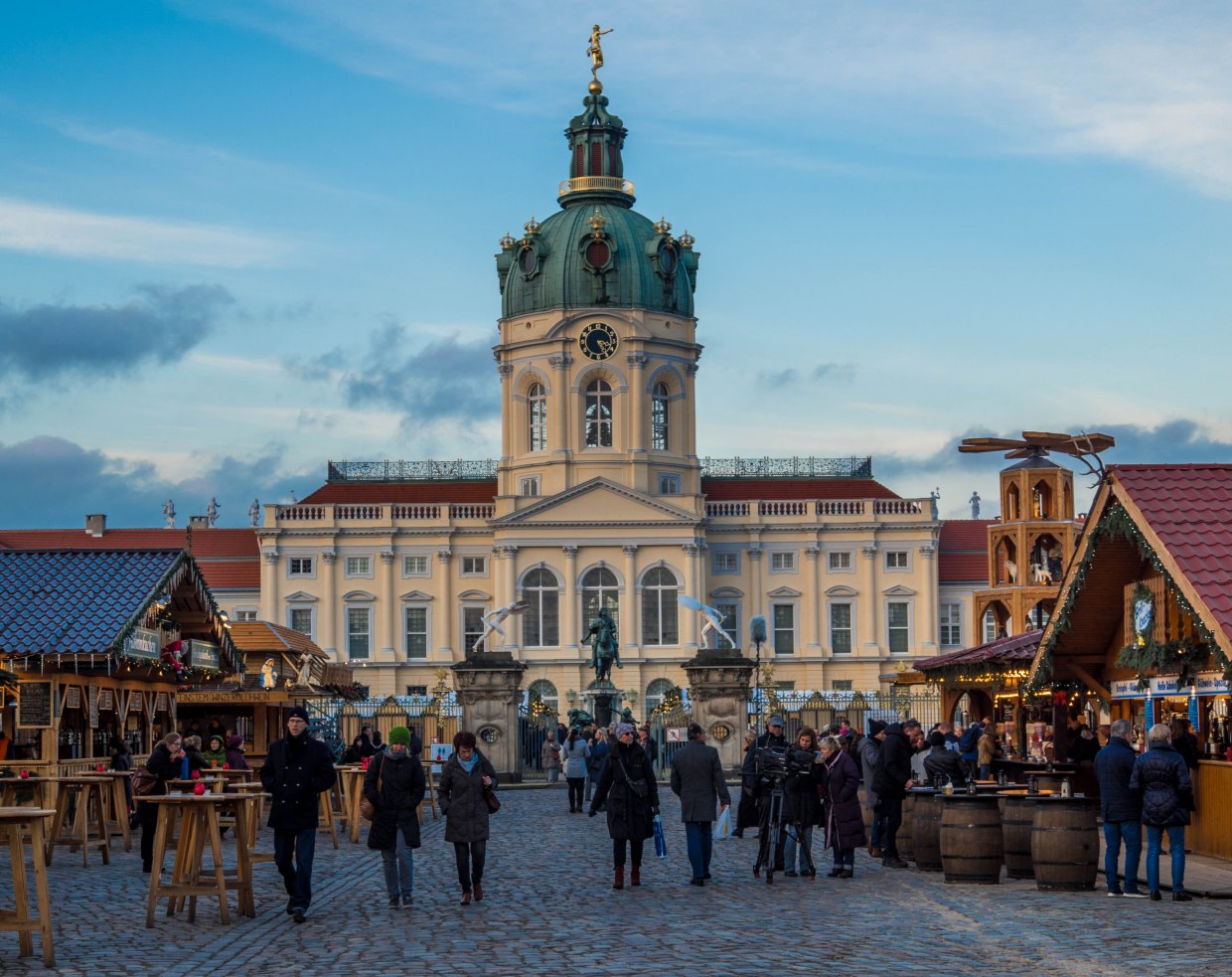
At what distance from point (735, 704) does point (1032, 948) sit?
3006 centimetres

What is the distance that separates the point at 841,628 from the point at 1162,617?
68725 millimetres

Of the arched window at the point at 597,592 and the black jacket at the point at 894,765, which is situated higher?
the arched window at the point at 597,592

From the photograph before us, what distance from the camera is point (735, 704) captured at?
145ft

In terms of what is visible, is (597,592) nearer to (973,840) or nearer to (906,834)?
(906,834)

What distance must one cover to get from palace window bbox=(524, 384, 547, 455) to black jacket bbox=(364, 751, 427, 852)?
72.1 meters

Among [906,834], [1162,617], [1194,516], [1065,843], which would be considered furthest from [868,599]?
[1065,843]

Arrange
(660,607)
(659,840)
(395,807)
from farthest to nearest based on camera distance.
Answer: (660,607) < (659,840) < (395,807)

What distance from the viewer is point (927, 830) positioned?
67.8 ft

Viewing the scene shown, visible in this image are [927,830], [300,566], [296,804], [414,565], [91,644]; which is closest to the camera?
[296,804]

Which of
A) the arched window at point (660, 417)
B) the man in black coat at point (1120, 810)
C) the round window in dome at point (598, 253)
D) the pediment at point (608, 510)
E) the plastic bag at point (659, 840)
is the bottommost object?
the plastic bag at point (659, 840)

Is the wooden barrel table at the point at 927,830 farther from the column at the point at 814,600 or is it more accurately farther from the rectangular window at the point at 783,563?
the rectangular window at the point at 783,563

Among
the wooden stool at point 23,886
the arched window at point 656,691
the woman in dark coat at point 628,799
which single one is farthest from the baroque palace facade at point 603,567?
the wooden stool at point 23,886

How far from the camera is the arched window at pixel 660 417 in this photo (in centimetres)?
9088

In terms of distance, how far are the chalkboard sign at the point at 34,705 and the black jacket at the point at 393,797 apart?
31.1 ft
